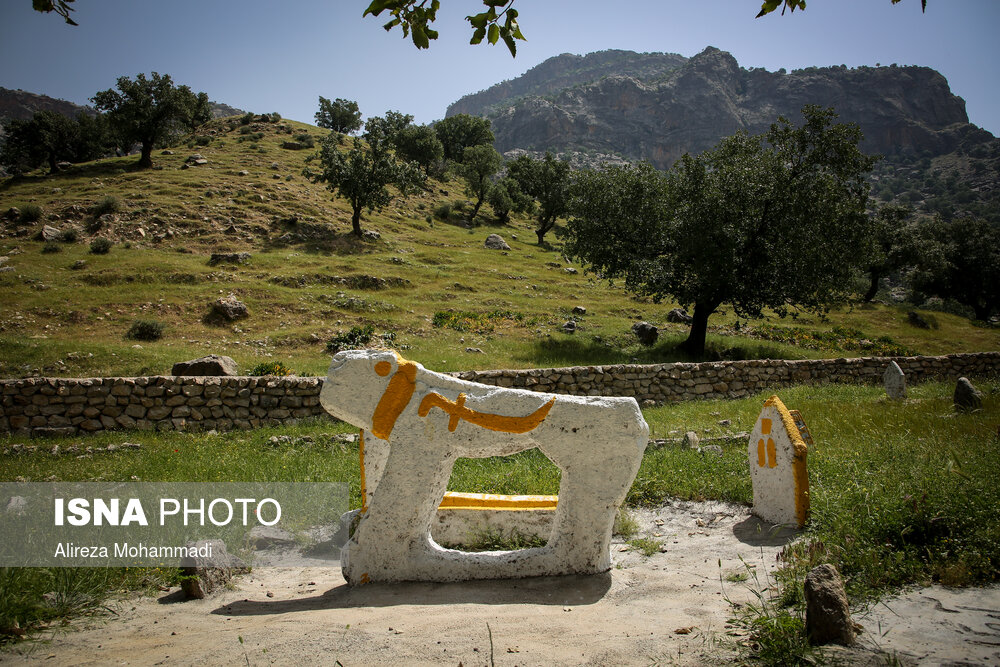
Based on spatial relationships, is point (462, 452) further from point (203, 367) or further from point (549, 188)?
point (549, 188)

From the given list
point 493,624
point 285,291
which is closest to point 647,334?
point 285,291

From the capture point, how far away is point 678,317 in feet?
80.4

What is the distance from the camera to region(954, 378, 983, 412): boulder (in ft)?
32.2

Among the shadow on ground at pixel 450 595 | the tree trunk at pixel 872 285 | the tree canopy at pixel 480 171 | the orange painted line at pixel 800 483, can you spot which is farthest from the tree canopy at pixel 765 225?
the tree canopy at pixel 480 171

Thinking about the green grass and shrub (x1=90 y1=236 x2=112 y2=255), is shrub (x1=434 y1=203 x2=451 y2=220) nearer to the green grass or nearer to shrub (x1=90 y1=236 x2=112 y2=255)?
shrub (x1=90 y1=236 x2=112 y2=255)

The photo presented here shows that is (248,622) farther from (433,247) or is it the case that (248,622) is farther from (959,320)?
(959,320)

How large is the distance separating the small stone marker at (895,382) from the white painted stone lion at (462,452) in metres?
11.5

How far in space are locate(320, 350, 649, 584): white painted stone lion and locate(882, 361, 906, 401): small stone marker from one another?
37.6 feet

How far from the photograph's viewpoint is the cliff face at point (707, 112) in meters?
168

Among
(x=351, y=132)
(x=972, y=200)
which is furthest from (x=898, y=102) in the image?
(x=351, y=132)

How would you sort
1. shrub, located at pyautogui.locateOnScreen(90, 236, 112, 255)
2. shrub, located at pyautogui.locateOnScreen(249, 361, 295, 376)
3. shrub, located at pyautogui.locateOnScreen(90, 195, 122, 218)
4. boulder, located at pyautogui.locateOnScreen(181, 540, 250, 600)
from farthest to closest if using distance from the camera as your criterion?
shrub, located at pyautogui.locateOnScreen(90, 195, 122, 218)
shrub, located at pyautogui.locateOnScreen(90, 236, 112, 255)
shrub, located at pyautogui.locateOnScreen(249, 361, 295, 376)
boulder, located at pyautogui.locateOnScreen(181, 540, 250, 600)

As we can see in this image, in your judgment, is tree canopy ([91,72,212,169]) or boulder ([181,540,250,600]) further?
tree canopy ([91,72,212,169])

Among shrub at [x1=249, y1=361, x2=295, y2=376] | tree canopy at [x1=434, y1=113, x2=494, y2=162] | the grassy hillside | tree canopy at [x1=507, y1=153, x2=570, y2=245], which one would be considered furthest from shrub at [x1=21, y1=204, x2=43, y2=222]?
tree canopy at [x1=434, y1=113, x2=494, y2=162]

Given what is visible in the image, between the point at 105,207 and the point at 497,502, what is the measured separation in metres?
30.9
